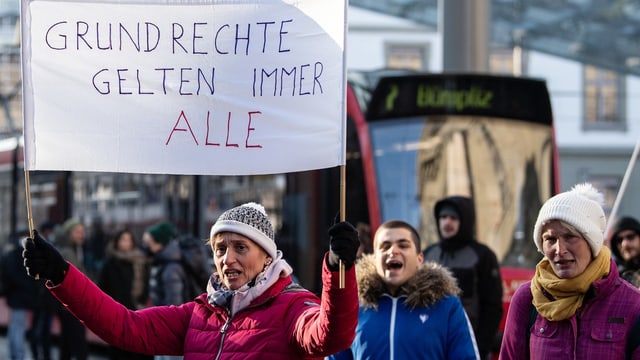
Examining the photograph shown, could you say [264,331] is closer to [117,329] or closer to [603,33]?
[117,329]

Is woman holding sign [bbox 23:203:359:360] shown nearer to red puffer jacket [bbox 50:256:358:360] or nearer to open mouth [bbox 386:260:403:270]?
red puffer jacket [bbox 50:256:358:360]

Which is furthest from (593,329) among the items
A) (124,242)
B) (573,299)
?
(124,242)

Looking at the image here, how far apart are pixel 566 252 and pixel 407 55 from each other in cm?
4052

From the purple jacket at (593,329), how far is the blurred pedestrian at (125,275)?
10.4 m

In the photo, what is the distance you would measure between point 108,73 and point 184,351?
46.0 inches

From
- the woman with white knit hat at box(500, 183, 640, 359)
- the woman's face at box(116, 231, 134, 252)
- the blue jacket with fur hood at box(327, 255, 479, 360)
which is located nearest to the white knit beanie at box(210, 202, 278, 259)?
the woman with white knit hat at box(500, 183, 640, 359)

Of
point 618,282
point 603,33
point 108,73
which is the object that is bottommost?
point 618,282

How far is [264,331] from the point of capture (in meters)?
4.89

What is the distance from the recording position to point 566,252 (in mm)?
5035

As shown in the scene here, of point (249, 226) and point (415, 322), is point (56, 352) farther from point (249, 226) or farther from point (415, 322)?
point (249, 226)

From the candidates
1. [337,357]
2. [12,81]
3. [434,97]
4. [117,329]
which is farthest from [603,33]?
[117,329]

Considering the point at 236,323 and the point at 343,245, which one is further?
the point at 236,323

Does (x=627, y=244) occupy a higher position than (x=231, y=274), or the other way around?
(x=231, y=274)

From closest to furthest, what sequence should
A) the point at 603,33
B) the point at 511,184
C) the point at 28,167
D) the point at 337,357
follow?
the point at 28,167 → the point at 337,357 → the point at 511,184 → the point at 603,33
